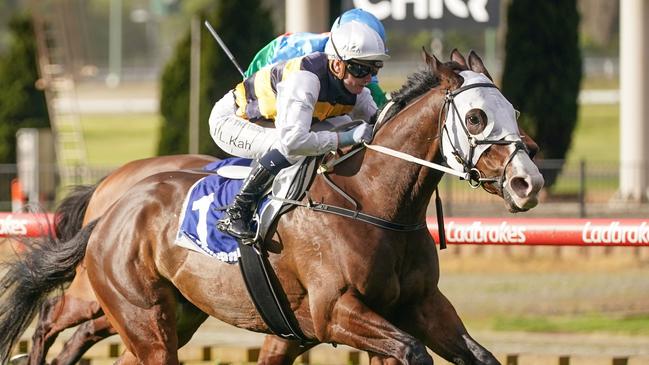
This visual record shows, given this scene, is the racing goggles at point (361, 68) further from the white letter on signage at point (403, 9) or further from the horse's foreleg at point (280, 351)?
the white letter on signage at point (403, 9)

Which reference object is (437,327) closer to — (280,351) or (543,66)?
(280,351)

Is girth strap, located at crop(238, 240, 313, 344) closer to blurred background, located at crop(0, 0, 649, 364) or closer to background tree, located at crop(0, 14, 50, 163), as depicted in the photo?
blurred background, located at crop(0, 0, 649, 364)

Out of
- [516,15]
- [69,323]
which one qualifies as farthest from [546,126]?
[69,323]

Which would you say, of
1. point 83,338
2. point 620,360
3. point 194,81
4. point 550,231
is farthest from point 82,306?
point 194,81

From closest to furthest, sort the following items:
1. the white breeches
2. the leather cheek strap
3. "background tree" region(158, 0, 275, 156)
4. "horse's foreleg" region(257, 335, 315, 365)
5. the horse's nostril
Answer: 1. the horse's nostril
2. the leather cheek strap
3. the white breeches
4. "horse's foreleg" region(257, 335, 315, 365)
5. "background tree" region(158, 0, 275, 156)

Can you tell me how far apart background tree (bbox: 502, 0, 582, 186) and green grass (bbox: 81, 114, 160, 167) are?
528 inches

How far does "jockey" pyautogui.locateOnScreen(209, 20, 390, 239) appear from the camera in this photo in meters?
5.27

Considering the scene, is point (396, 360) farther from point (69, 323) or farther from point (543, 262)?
point (543, 262)

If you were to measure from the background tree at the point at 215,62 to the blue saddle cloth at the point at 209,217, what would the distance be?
11.2m

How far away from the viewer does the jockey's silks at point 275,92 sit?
5422mm

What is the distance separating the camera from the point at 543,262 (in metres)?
12.4

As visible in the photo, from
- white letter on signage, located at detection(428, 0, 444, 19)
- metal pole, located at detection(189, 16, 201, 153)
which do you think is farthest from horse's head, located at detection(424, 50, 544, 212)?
metal pole, located at detection(189, 16, 201, 153)

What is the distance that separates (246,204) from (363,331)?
30.3 inches

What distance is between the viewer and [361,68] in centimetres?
539
